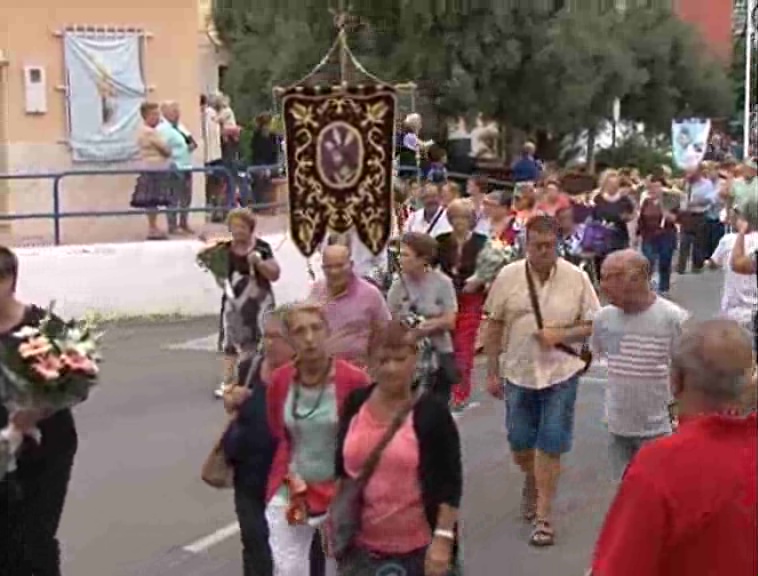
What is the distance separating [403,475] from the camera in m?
4.98

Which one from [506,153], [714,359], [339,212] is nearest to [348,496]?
[714,359]

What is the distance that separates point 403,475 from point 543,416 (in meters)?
2.93

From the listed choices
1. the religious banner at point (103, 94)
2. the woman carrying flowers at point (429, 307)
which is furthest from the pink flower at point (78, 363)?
the religious banner at point (103, 94)

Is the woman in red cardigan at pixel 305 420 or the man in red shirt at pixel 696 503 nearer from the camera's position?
the man in red shirt at pixel 696 503

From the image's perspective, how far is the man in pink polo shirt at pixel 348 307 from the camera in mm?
7398

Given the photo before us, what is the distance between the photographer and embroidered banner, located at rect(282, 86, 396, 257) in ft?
34.0

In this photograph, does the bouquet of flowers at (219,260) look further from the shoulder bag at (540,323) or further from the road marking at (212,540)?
the shoulder bag at (540,323)

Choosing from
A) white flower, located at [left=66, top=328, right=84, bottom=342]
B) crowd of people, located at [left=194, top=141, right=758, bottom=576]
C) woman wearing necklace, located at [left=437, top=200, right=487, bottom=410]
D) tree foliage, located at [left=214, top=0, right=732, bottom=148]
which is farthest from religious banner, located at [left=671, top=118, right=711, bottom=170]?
white flower, located at [left=66, top=328, right=84, bottom=342]

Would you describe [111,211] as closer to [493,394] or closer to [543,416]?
[493,394]

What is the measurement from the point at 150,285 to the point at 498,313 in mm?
9119

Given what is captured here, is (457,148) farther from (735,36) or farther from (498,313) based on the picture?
(498,313)

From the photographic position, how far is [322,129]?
10.5m

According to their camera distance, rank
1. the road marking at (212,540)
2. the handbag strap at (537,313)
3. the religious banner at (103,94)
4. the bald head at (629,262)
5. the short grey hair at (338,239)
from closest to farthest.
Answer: the bald head at (629,262), the handbag strap at (537,313), the road marking at (212,540), the short grey hair at (338,239), the religious banner at (103,94)

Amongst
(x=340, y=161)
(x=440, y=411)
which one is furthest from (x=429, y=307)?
(x=440, y=411)
